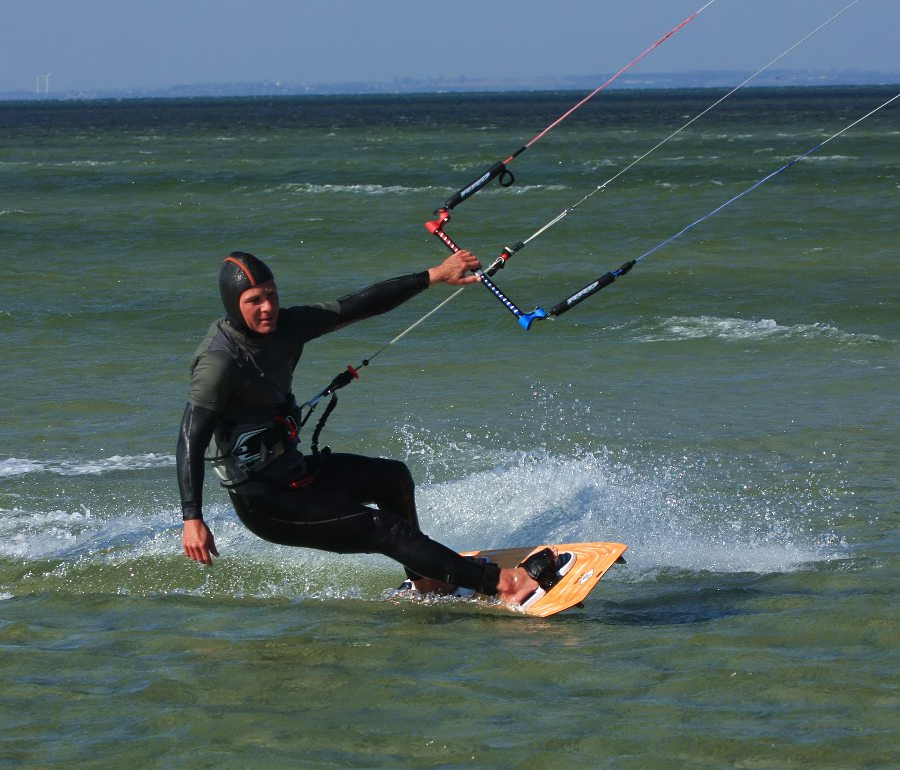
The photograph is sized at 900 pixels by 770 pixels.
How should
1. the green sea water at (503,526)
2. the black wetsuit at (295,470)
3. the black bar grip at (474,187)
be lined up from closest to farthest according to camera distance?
the green sea water at (503,526) < the black wetsuit at (295,470) < the black bar grip at (474,187)

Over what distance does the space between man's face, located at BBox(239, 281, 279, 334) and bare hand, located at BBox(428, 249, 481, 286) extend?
0.75 meters

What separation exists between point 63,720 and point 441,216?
3087 millimetres

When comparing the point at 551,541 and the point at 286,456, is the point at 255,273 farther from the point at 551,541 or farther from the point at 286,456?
the point at 551,541

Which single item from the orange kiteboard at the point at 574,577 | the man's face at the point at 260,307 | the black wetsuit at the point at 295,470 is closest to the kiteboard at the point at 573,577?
the orange kiteboard at the point at 574,577

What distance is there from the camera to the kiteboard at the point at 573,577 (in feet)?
17.7

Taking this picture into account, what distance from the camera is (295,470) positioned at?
5.26m

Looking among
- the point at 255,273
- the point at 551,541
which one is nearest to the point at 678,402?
the point at 551,541

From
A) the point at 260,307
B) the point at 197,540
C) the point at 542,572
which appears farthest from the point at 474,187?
the point at 197,540

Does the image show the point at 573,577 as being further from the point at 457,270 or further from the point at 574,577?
the point at 457,270

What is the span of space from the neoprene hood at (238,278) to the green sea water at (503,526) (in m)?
1.31

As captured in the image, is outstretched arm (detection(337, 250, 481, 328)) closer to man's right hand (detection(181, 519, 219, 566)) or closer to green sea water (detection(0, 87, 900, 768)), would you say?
man's right hand (detection(181, 519, 219, 566))

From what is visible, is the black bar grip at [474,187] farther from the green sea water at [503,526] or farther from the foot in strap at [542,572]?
the green sea water at [503,526]

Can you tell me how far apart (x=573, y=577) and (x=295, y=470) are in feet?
4.06

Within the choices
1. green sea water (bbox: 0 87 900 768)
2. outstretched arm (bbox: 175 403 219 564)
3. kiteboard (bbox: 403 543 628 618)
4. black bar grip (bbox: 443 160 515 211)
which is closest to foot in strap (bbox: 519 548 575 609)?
kiteboard (bbox: 403 543 628 618)
